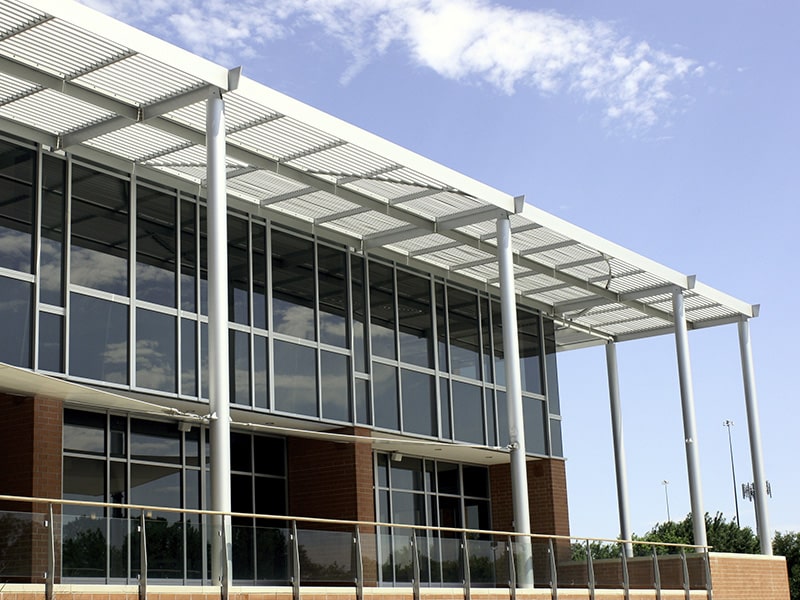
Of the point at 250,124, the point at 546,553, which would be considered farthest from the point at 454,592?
the point at 250,124

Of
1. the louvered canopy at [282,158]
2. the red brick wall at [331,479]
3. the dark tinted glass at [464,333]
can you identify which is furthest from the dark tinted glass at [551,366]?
the red brick wall at [331,479]

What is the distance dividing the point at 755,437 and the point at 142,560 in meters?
20.2

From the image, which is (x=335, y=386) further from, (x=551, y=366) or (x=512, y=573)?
(x=551, y=366)

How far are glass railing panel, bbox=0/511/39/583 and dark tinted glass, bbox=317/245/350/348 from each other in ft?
36.9

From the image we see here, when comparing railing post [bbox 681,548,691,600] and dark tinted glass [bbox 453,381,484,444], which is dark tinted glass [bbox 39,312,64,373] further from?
railing post [bbox 681,548,691,600]

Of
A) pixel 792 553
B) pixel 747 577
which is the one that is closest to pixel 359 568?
pixel 747 577

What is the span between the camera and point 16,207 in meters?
17.8

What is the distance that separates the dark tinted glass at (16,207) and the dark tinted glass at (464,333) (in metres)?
10.9

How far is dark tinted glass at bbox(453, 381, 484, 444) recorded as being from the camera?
25922 millimetres

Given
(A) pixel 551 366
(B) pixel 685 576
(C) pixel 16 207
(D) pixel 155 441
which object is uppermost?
(C) pixel 16 207

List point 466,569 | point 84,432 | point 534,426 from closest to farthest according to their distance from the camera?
point 466,569 → point 84,432 → point 534,426

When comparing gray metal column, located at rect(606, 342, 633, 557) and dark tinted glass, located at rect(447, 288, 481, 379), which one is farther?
gray metal column, located at rect(606, 342, 633, 557)

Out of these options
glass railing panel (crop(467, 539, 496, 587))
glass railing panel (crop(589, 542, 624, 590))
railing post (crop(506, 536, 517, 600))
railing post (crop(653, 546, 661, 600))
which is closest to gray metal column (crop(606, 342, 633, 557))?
railing post (crop(653, 546, 661, 600))

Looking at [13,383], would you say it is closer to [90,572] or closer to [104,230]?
[104,230]
